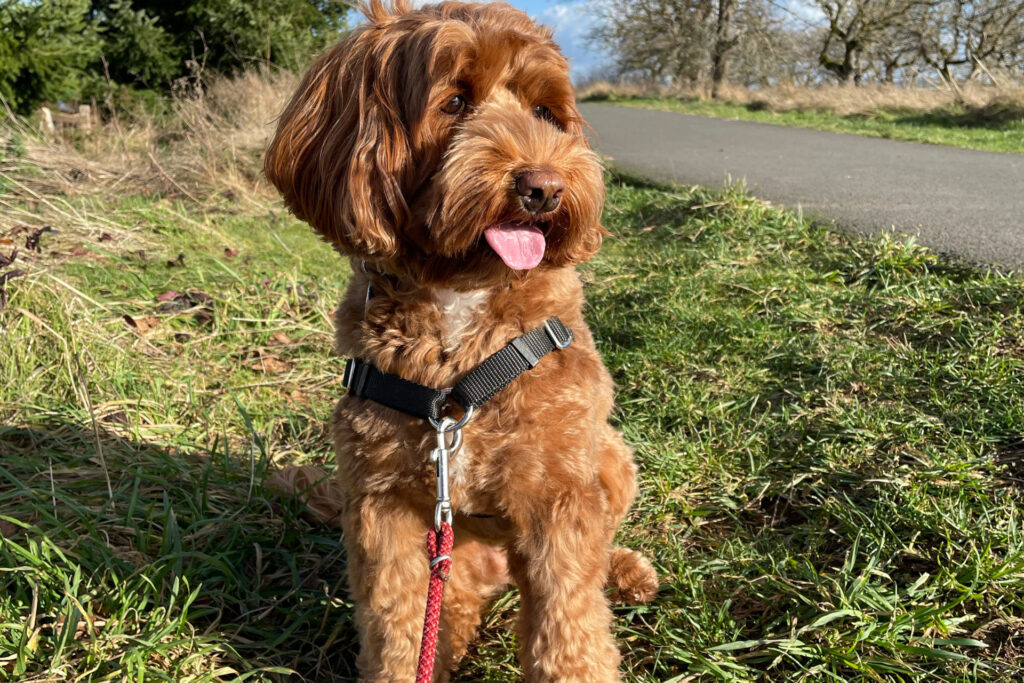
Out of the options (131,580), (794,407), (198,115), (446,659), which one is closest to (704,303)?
(794,407)

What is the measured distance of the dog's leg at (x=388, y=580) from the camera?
6.98ft

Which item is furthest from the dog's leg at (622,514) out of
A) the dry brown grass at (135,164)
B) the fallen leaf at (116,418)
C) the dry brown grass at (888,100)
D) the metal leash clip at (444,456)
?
the dry brown grass at (888,100)

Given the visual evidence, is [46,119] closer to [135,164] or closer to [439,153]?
[135,164]

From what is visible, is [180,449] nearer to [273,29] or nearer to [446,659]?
[446,659]

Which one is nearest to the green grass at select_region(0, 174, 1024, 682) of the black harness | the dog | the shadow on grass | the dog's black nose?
the shadow on grass

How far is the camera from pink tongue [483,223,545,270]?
198 cm

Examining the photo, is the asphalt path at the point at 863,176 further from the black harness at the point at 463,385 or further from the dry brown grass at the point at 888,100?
the dry brown grass at the point at 888,100

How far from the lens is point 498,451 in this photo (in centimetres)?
204

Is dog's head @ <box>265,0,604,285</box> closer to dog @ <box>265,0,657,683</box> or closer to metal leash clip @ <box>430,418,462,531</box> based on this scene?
dog @ <box>265,0,657,683</box>

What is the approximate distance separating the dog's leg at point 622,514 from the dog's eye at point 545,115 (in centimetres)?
99

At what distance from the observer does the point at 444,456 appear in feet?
6.41

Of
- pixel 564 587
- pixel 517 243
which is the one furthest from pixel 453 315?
pixel 564 587

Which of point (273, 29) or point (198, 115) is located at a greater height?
point (273, 29)

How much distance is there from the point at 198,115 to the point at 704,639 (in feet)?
29.4
